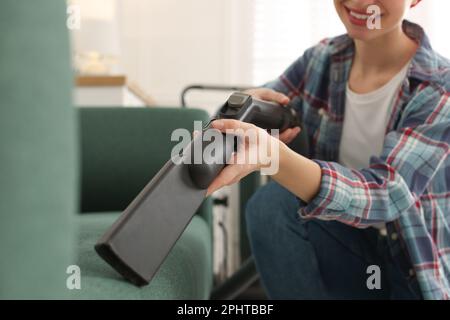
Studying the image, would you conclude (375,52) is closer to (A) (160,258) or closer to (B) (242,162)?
(B) (242,162)

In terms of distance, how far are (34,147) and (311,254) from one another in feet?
2.57

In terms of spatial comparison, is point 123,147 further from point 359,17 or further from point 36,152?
point 36,152

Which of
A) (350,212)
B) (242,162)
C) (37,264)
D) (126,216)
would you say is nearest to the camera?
(37,264)

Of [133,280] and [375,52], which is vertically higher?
[375,52]

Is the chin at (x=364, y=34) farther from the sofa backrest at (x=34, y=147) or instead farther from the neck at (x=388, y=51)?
the sofa backrest at (x=34, y=147)

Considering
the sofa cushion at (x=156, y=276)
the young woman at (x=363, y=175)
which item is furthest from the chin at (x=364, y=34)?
the sofa cushion at (x=156, y=276)

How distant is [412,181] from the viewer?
0.77 m

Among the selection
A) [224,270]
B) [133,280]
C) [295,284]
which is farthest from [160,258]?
[224,270]

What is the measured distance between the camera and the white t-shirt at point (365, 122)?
0.91 metres

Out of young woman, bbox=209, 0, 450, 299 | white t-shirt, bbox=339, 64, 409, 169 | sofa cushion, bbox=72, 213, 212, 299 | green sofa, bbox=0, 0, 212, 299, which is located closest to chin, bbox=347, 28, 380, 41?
young woman, bbox=209, 0, 450, 299

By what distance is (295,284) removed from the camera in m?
0.98

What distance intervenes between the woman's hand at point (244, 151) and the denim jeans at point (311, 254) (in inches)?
12.9
